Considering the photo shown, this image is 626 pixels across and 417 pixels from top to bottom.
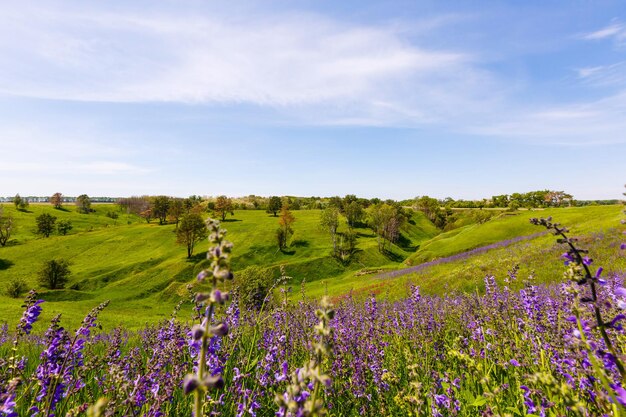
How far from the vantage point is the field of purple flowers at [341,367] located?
1750mm

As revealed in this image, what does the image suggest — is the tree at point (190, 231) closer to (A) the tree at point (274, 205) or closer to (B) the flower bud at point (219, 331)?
(A) the tree at point (274, 205)

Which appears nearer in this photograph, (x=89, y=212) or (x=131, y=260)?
(x=131, y=260)

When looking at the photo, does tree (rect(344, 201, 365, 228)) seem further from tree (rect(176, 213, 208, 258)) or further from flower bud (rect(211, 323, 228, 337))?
flower bud (rect(211, 323, 228, 337))

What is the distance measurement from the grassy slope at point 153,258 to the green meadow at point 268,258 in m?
0.23

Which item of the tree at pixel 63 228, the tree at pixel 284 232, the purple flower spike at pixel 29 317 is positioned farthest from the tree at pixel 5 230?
the purple flower spike at pixel 29 317

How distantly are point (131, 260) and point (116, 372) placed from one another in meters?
86.0

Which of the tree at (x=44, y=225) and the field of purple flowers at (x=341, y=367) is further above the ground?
the field of purple flowers at (x=341, y=367)

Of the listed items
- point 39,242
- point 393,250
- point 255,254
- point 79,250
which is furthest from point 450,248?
point 39,242

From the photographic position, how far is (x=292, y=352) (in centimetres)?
646

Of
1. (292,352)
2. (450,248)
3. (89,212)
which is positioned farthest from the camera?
(89,212)

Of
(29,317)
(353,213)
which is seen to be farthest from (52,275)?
(29,317)

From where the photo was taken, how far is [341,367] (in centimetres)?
540

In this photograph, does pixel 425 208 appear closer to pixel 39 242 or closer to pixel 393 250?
pixel 393 250

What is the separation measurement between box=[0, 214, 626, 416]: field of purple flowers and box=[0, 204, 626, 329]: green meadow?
78.3 ft
